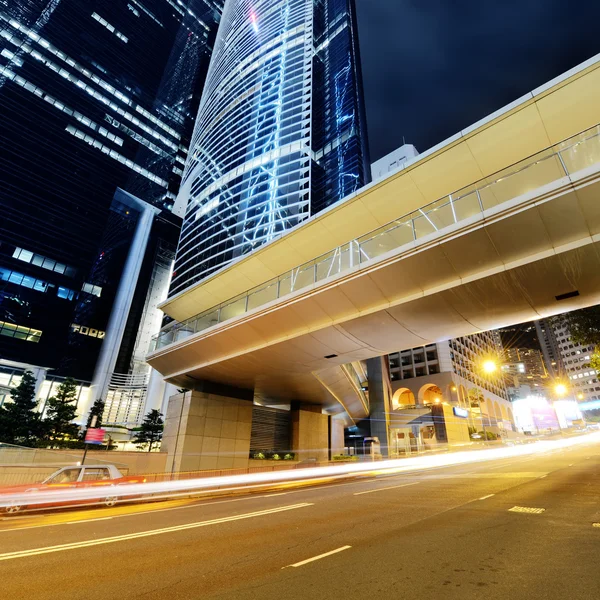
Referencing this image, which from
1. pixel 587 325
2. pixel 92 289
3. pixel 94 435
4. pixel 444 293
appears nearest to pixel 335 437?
pixel 94 435

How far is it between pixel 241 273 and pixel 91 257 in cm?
6285

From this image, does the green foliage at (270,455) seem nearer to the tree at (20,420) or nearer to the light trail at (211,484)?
the light trail at (211,484)

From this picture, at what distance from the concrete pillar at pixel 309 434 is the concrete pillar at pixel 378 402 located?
18.8m

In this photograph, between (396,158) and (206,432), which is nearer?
(206,432)

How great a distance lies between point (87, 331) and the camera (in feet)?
220

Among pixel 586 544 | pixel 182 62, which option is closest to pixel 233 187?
pixel 586 544

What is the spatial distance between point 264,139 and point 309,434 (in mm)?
57160

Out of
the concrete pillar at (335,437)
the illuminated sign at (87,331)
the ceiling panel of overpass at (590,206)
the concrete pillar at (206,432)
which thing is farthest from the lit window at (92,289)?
the ceiling panel of overpass at (590,206)

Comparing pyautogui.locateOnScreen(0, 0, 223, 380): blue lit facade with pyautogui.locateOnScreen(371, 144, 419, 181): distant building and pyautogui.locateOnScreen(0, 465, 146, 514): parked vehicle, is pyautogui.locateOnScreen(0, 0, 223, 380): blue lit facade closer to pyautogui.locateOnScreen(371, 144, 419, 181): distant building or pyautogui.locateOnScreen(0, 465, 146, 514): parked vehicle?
pyautogui.locateOnScreen(0, 465, 146, 514): parked vehicle

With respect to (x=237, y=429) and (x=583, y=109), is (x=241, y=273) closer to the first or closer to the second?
(x=237, y=429)

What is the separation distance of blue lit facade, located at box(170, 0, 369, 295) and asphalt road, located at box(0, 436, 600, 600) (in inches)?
1914

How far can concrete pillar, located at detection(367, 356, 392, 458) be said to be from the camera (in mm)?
46756

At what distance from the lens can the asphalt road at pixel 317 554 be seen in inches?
156

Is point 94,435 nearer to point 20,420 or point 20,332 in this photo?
point 20,420
